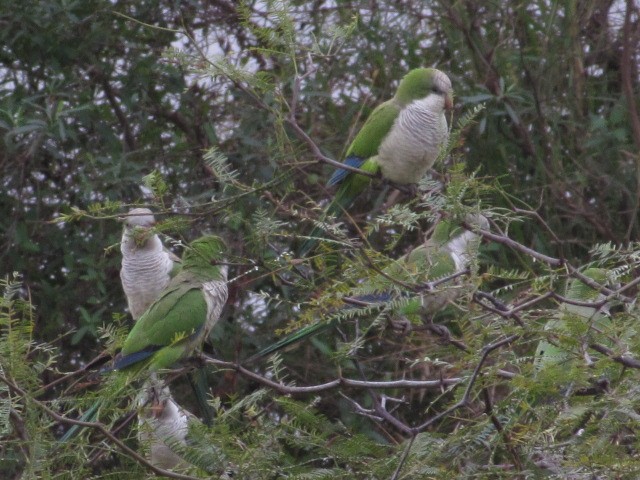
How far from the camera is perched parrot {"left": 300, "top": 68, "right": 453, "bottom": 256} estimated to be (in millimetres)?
3984

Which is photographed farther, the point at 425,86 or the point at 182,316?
the point at 425,86

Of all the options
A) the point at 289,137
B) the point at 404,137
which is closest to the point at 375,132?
the point at 404,137

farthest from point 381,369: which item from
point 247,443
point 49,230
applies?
point 247,443

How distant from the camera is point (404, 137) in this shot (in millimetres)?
3979

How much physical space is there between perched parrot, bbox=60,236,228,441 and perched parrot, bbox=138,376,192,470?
115mm

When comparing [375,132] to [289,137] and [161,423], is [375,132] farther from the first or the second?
[161,423]

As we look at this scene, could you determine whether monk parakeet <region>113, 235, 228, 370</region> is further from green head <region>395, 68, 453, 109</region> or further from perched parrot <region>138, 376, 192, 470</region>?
green head <region>395, 68, 453, 109</region>

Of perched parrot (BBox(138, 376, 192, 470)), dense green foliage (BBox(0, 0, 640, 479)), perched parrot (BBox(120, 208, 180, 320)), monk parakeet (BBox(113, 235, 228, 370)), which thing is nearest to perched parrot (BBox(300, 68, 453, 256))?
dense green foliage (BBox(0, 0, 640, 479))

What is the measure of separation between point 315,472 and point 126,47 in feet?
10.0

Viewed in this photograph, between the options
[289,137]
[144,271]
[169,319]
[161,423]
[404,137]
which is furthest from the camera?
[289,137]

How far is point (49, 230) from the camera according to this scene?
5066 mm

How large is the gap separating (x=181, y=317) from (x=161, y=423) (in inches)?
17.1

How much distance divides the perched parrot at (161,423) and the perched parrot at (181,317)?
0.11 m

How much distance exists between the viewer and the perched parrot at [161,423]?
2721 mm
